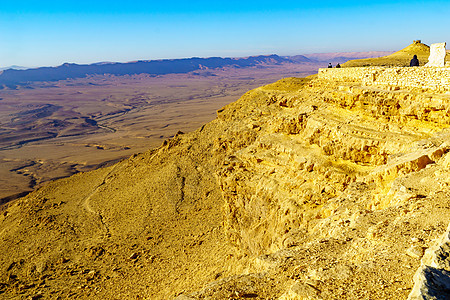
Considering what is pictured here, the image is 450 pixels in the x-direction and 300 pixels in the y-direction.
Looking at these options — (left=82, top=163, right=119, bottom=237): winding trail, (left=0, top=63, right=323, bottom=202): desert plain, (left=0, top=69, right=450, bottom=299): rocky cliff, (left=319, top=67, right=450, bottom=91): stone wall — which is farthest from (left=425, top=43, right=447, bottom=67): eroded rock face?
(left=0, top=63, right=323, bottom=202): desert plain

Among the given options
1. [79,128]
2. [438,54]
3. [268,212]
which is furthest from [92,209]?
[79,128]

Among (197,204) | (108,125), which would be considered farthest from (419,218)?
(108,125)

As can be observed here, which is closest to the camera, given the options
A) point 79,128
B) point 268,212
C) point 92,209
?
point 268,212

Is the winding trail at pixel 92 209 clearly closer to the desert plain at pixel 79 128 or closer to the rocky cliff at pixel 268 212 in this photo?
the rocky cliff at pixel 268 212

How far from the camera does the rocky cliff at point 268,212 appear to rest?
6.43 m

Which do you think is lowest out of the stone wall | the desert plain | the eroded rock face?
the desert plain

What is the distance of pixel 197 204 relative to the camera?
2258cm

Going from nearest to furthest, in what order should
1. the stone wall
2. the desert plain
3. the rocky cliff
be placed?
the rocky cliff, the stone wall, the desert plain

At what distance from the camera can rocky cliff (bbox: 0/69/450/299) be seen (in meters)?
6.43

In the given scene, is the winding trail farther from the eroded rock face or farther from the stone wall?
the eroded rock face

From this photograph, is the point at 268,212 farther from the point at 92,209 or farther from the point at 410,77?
the point at 92,209

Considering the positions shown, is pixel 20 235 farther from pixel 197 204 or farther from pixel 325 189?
pixel 325 189

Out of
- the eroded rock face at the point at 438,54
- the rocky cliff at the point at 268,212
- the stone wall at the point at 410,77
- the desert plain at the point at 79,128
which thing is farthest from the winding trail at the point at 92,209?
the eroded rock face at the point at 438,54

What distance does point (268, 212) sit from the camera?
14.2 meters
